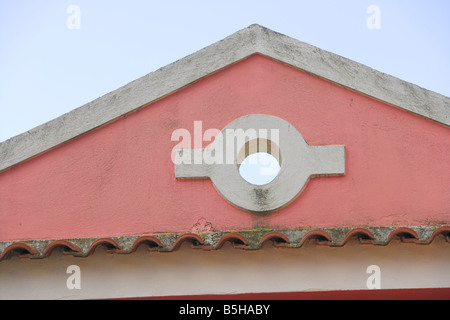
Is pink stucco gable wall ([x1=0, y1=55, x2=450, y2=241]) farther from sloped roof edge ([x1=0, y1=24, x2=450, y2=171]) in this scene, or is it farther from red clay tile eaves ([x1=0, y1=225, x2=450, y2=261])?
red clay tile eaves ([x1=0, y1=225, x2=450, y2=261])

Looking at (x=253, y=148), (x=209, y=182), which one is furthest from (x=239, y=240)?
(x=253, y=148)

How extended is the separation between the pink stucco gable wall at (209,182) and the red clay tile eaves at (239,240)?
16.3 inches

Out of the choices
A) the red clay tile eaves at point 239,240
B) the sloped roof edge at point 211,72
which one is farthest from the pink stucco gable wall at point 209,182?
the red clay tile eaves at point 239,240

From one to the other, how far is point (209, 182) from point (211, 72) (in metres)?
1.12

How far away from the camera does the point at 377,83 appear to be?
7074 millimetres

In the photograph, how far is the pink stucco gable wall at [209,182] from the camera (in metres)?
6.52

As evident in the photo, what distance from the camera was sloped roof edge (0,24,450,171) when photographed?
275 inches

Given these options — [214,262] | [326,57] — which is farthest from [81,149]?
[326,57]

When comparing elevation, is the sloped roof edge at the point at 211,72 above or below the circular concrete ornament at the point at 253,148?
above

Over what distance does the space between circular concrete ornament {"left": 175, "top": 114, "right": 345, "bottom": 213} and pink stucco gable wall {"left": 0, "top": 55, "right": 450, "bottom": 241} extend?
82 mm

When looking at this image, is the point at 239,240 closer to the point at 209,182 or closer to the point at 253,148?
the point at 209,182

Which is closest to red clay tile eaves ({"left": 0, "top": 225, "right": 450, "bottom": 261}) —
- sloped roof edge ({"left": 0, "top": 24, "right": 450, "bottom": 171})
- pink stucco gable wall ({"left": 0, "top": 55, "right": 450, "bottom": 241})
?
pink stucco gable wall ({"left": 0, "top": 55, "right": 450, "bottom": 241})

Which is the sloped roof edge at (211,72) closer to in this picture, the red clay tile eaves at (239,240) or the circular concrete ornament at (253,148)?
the circular concrete ornament at (253,148)
